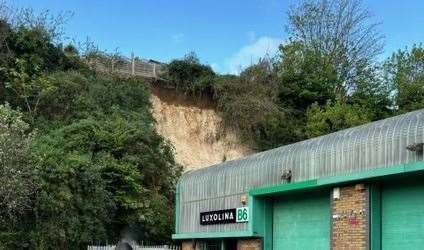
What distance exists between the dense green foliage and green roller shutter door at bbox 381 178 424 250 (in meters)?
7.26

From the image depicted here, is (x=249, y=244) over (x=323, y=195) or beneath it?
beneath

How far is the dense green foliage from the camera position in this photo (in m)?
24.0

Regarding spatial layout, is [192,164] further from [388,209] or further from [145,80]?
[388,209]

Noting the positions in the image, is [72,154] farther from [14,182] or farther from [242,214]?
[242,214]

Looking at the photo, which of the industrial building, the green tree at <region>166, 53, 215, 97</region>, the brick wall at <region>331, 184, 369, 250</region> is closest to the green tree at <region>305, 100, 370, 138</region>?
the green tree at <region>166, 53, 215, 97</region>

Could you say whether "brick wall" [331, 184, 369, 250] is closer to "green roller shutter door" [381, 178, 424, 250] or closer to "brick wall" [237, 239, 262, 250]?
"green roller shutter door" [381, 178, 424, 250]

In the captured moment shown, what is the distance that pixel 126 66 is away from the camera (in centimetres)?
3769

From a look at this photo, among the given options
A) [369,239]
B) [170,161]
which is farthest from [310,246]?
[170,161]

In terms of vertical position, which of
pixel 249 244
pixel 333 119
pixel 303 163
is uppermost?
pixel 333 119

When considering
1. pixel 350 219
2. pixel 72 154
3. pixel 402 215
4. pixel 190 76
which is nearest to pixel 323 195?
pixel 350 219

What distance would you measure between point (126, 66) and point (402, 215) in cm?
2598

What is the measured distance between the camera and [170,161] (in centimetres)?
3284

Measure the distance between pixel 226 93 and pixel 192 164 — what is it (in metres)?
4.55

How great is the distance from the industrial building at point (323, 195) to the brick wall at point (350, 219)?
2cm
